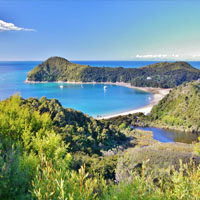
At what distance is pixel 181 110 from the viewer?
36125mm

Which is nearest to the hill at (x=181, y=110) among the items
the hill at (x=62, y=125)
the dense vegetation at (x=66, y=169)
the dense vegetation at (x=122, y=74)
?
the hill at (x=62, y=125)

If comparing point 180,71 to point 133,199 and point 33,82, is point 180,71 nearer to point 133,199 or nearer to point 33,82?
point 33,82

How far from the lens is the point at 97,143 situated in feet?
57.4

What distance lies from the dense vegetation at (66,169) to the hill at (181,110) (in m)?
19.4

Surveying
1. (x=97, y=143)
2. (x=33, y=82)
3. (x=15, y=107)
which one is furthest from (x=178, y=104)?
(x=33, y=82)

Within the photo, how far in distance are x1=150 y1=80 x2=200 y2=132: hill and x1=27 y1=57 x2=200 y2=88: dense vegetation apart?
56.6 metres

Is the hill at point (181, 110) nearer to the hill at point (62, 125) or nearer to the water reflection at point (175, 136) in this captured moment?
the water reflection at point (175, 136)

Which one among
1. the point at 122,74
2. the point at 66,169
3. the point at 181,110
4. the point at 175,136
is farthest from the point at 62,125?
the point at 122,74

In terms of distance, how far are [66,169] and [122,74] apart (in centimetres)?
11238

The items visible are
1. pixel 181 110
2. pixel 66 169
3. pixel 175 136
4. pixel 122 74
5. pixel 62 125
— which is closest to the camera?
pixel 66 169

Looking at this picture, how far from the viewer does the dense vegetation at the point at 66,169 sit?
248 centimetres

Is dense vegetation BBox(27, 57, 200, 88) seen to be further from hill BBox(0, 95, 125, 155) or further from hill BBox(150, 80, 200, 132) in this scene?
hill BBox(0, 95, 125, 155)

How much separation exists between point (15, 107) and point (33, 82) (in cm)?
10763

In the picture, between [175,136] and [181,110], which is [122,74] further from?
[175,136]
